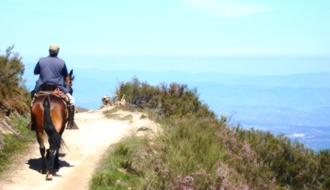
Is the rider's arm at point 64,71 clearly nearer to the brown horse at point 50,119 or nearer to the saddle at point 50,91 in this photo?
the saddle at point 50,91

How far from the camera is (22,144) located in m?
12.9

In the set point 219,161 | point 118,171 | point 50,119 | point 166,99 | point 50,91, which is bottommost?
point 118,171

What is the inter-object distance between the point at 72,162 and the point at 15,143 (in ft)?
5.35

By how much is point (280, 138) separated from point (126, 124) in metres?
6.45

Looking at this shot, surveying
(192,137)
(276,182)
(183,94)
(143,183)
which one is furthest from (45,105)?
(183,94)

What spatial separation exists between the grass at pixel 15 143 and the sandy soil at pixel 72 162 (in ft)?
0.55

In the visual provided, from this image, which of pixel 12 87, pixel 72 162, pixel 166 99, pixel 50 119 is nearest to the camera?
pixel 50 119

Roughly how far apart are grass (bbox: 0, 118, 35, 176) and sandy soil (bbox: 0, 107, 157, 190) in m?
0.17

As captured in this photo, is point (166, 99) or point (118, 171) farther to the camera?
point (166, 99)

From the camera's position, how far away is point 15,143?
12648 millimetres

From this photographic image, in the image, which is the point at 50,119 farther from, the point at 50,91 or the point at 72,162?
the point at 72,162

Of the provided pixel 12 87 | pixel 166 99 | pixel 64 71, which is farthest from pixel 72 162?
pixel 166 99

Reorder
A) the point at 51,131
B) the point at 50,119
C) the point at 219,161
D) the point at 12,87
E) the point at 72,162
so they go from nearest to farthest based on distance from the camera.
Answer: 1. the point at 51,131
2. the point at 50,119
3. the point at 219,161
4. the point at 72,162
5. the point at 12,87

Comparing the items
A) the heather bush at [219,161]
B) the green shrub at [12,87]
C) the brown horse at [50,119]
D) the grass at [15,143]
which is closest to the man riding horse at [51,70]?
the brown horse at [50,119]
